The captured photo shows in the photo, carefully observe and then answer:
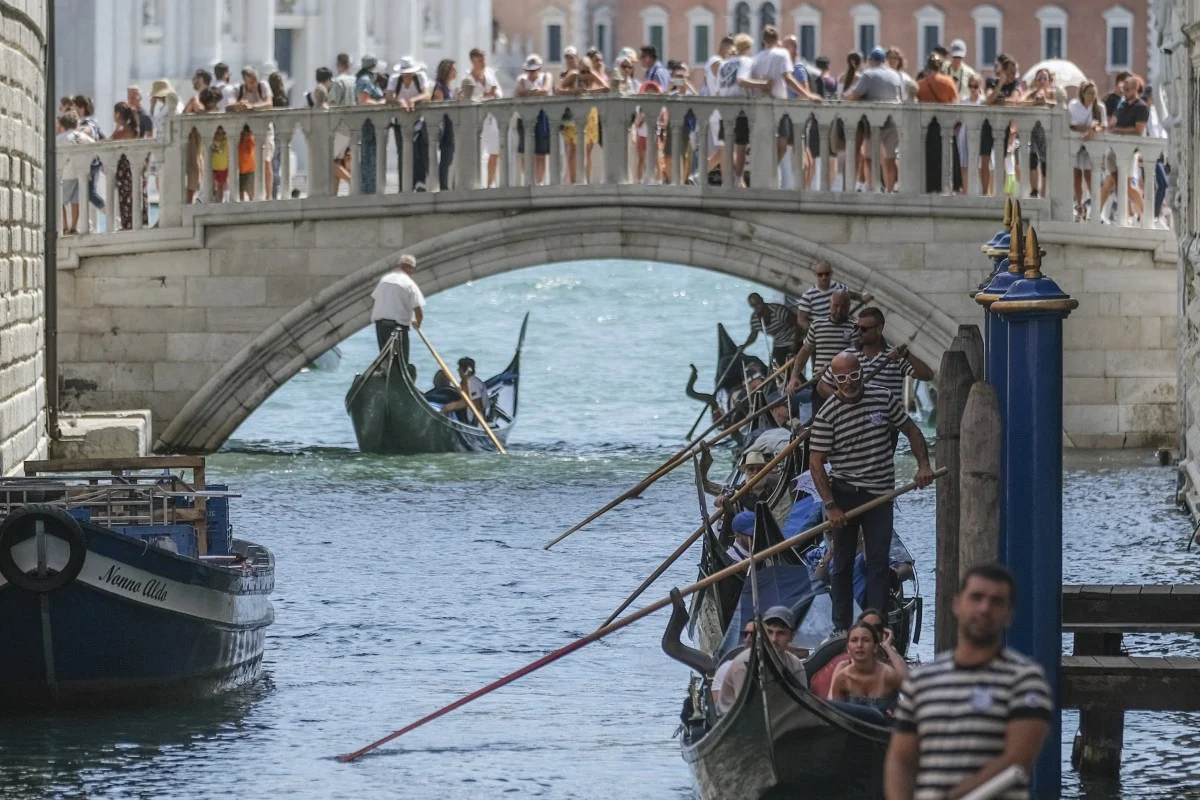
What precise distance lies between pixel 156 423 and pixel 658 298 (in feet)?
51.2

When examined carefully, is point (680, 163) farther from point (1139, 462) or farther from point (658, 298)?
point (658, 298)

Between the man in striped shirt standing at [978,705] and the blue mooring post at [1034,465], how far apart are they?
5.80ft

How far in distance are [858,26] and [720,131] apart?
31034 mm

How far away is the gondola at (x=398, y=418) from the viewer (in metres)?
13.5

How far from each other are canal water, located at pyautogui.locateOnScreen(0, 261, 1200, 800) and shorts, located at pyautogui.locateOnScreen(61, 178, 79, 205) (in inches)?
57.2

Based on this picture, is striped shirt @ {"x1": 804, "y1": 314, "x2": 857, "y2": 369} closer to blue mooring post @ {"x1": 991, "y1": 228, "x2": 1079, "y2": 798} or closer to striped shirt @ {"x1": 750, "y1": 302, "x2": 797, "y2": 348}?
striped shirt @ {"x1": 750, "y1": 302, "x2": 797, "y2": 348}

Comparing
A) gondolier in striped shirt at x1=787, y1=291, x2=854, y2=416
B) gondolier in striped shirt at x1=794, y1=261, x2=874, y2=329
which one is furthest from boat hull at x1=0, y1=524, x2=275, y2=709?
gondolier in striped shirt at x1=794, y1=261, x2=874, y2=329

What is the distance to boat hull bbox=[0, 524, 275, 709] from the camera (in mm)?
6879

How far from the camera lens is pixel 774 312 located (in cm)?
1276

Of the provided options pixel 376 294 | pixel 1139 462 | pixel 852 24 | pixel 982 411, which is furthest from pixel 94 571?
pixel 852 24

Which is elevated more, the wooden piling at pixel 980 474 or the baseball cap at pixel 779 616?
the wooden piling at pixel 980 474

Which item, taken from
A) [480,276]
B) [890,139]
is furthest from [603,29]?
[890,139]

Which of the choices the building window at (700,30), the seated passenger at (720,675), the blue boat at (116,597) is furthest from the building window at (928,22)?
the seated passenger at (720,675)

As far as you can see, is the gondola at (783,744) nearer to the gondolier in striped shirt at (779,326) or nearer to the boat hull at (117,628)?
the boat hull at (117,628)
